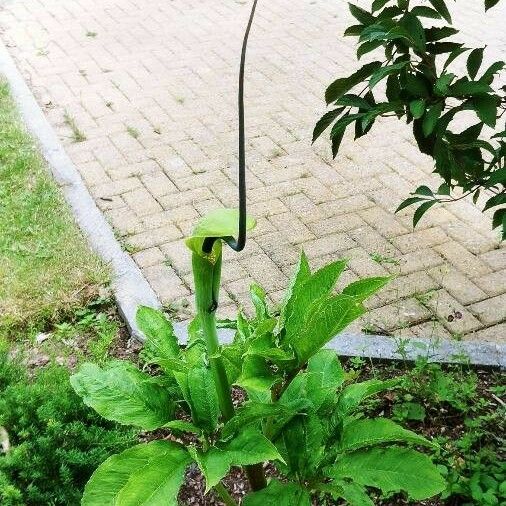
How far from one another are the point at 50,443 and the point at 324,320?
1.03 m

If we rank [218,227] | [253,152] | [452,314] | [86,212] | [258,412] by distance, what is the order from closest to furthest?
[218,227] → [258,412] → [452,314] → [86,212] → [253,152]

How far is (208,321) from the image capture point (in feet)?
5.72

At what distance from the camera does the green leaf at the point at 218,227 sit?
143cm

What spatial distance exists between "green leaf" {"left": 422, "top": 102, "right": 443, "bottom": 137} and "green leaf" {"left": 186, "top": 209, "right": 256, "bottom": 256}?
2.63 ft

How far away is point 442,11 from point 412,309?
1637 mm

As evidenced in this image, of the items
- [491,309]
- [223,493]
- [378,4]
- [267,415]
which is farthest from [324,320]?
[491,309]

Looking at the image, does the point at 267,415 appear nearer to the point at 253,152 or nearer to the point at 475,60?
the point at 475,60

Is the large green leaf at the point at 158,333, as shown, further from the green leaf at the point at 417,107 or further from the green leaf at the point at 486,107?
the green leaf at the point at 486,107

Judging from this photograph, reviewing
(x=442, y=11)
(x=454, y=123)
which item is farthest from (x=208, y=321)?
(x=454, y=123)

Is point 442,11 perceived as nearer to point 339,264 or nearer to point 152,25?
point 339,264

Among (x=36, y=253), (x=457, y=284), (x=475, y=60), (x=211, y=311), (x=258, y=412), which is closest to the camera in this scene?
(x=211, y=311)

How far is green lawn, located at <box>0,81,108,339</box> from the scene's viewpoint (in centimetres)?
344

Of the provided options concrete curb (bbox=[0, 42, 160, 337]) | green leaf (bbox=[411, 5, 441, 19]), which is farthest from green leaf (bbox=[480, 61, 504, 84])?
concrete curb (bbox=[0, 42, 160, 337])

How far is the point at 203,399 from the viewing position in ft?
6.36
